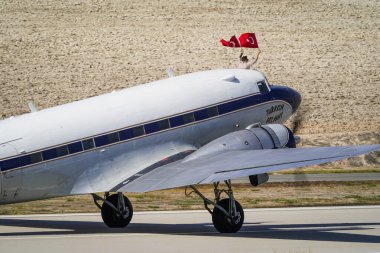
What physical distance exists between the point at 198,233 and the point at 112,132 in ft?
12.8

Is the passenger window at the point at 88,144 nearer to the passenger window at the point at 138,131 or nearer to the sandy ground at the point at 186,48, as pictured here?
the passenger window at the point at 138,131

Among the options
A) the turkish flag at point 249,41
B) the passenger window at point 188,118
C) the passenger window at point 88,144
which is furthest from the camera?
the turkish flag at point 249,41

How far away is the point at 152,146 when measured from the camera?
93.9 ft

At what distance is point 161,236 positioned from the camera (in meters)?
27.5

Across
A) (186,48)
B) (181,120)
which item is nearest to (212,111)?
(181,120)

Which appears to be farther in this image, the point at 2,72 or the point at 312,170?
the point at 2,72

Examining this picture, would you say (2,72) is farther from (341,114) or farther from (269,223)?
(269,223)

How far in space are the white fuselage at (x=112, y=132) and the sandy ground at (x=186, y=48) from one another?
43.3 meters

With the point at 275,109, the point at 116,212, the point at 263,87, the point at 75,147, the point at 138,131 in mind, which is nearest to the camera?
the point at 75,147

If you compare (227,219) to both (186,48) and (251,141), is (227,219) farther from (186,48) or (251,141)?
(186,48)

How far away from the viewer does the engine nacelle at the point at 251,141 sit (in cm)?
2816

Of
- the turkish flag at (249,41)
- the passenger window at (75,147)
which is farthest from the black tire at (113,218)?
the turkish flag at (249,41)

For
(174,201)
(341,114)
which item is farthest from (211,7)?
(174,201)

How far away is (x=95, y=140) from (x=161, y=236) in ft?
11.1
